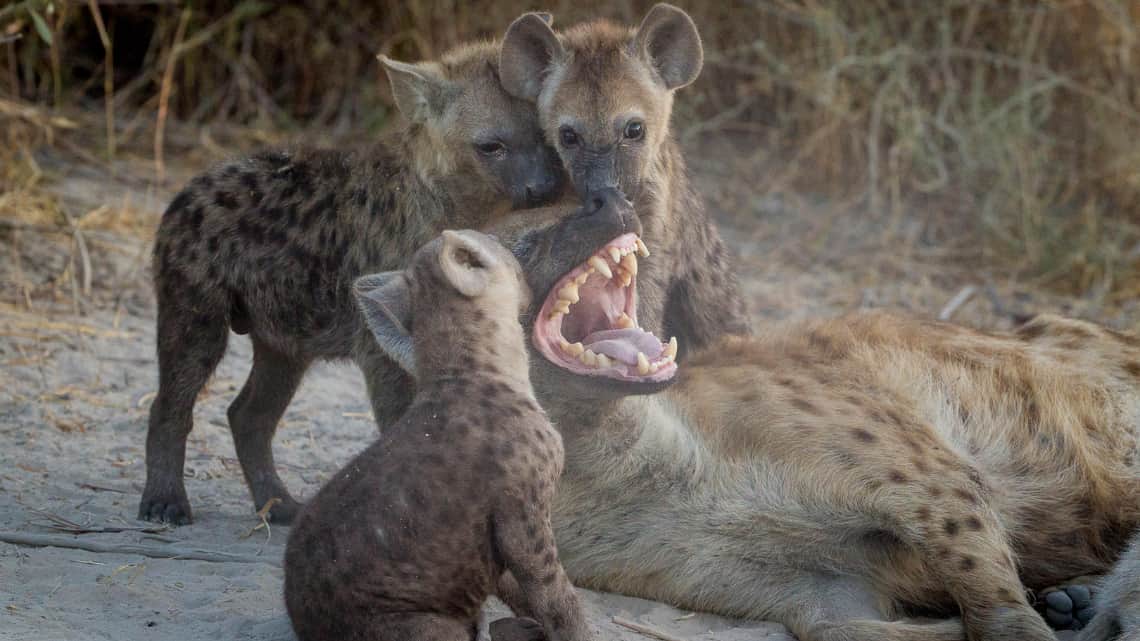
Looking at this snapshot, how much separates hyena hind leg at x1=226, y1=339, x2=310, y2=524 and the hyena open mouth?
1042 mm

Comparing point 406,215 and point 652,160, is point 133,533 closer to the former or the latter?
point 406,215

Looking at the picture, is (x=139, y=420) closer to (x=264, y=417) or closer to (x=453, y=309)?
(x=264, y=417)

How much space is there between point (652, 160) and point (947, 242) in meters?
2.89

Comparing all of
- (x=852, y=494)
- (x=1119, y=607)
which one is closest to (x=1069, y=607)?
(x=1119, y=607)

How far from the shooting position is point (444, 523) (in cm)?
245

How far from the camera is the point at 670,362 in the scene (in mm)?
2875

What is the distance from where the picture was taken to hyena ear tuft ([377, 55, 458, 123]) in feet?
12.8

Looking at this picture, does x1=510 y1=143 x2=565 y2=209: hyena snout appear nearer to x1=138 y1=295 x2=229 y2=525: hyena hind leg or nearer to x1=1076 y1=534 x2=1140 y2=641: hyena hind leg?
x1=138 y1=295 x2=229 y2=525: hyena hind leg

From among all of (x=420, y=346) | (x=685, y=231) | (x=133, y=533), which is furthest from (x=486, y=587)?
(x=685, y=231)

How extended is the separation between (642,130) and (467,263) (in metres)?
1.11

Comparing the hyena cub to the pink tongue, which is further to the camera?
the hyena cub

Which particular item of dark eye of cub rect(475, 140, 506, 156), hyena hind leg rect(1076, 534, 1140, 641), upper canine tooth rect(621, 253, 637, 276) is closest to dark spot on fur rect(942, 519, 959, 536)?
hyena hind leg rect(1076, 534, 1140, 641)

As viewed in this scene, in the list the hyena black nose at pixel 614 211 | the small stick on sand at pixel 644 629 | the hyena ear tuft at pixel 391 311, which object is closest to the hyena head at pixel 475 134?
the hyena black nose at pixel 614 211

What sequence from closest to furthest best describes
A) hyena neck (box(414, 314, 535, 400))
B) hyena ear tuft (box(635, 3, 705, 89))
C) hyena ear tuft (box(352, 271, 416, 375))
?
1. hyena neck (box(414, 314, 535, 400))
2. hyena ear tuft (box(352, 271, 416, 375))
3. hyena ear tuft (box(635, 3, 705, 89))
